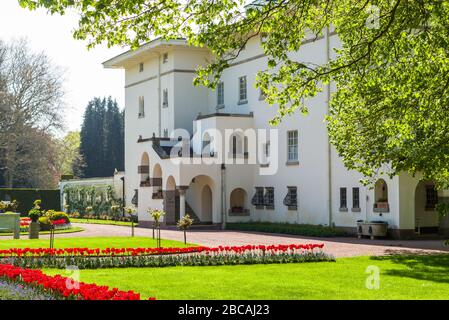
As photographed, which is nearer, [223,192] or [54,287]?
[54,287]

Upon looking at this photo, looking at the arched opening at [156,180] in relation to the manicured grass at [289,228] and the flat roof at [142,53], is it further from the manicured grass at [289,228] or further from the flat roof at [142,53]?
the flat roof at [142,53]

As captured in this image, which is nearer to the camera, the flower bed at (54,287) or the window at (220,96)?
the flower bed at (54,287)

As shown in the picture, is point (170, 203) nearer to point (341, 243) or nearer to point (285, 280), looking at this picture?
point (341, 243)

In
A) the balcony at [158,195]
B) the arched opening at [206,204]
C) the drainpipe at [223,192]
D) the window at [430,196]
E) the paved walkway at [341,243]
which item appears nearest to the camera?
the paved walkway at [341,243]

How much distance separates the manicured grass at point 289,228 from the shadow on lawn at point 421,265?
25.2 feet

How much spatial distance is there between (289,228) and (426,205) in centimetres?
616

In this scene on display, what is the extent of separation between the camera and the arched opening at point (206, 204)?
138 feet

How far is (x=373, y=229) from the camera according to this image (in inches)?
1185

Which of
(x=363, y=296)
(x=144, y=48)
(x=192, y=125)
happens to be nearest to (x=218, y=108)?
(x=192, y=125)

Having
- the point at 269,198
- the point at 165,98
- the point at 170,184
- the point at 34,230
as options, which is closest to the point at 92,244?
the point at 34,230

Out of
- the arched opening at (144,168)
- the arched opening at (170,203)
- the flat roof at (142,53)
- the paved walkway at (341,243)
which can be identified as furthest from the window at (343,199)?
the arched opening at (144,168)

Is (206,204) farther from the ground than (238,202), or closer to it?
closer to it
